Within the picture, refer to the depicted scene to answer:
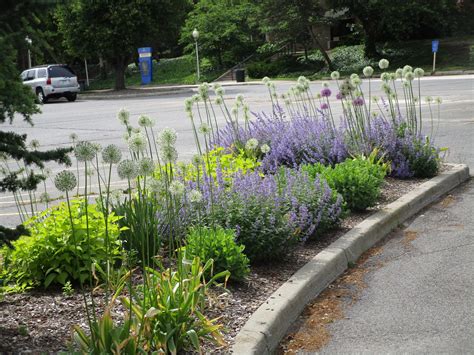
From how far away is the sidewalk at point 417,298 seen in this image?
4074 mm

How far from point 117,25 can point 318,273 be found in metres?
36.4

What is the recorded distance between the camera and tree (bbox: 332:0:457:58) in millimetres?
43531

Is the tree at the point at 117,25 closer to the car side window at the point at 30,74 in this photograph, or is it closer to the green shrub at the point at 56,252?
the car side window at the point at 30,74

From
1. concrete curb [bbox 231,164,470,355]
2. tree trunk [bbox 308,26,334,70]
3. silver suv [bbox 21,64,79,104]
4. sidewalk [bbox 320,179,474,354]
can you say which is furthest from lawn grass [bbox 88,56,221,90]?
sidewalk [bbox 320,179,474,354]

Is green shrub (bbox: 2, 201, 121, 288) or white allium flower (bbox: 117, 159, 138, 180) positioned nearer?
white allium flower (bbox: 117, 159, 138, 180)

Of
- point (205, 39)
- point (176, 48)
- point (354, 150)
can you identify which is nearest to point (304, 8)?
point (205, 39)

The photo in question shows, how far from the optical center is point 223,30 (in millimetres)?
48812

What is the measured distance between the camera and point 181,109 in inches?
894

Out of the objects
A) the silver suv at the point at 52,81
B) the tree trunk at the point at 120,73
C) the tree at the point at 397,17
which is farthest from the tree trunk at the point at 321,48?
the silver suv at the point at 52,81

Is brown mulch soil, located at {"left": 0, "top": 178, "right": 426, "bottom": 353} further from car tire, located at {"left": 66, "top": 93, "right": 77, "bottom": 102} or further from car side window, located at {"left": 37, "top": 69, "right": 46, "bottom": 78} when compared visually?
car tire, located at {"left": 66, "top": 93, "right": 77, "bottom": 102}

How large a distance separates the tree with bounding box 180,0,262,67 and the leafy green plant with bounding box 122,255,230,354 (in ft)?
143

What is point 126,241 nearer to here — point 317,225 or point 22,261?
point 22,261

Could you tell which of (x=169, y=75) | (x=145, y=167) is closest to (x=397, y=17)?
(x=169, y=75)

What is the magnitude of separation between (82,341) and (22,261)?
1386 millimetres
